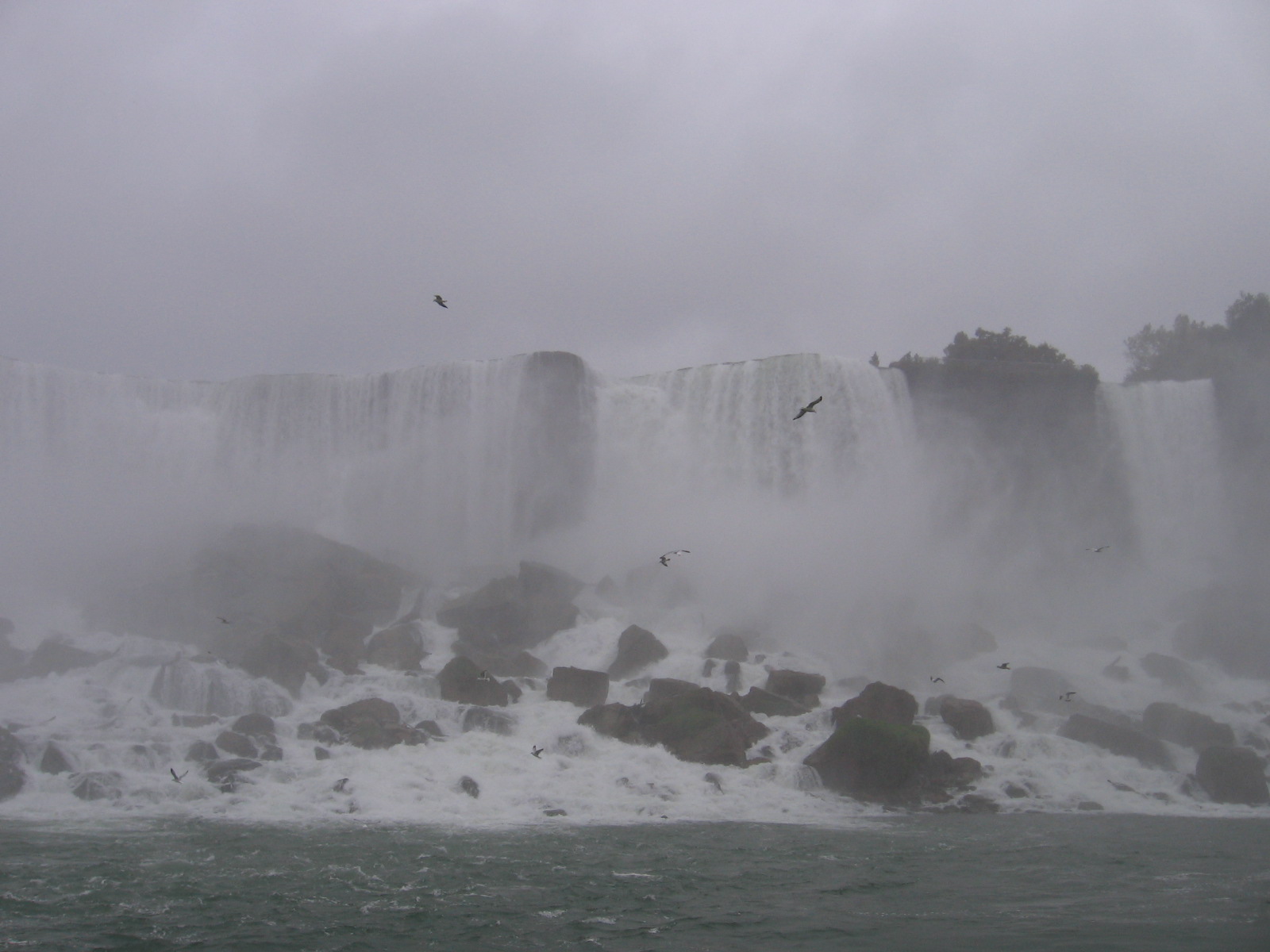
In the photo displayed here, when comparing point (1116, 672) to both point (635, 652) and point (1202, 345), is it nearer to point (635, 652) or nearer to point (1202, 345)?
point (635, 652)

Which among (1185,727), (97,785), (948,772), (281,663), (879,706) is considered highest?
(281,663)

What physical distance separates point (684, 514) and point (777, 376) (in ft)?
17.5

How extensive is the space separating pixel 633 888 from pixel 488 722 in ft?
30.9

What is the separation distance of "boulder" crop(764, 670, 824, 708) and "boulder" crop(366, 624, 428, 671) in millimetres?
8406

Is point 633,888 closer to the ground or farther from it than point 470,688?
closer to the ground

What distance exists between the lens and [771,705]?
2080 cm

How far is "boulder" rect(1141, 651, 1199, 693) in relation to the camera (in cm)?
2498

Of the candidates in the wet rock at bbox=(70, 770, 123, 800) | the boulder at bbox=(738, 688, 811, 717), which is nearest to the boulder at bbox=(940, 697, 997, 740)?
the boulder at bbox=(738, 688, 811, 717)

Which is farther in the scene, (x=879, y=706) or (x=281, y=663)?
(x=281, y=663)

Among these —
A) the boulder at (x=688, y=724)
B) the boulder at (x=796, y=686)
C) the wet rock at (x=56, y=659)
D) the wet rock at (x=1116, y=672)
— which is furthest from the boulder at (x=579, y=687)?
the wet rock at (x=1116, y=672)

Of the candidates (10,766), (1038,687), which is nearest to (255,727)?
(10,766)

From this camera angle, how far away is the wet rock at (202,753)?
57.2 feet

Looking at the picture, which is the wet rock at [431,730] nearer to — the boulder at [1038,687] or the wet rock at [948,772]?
the wet rock at [948,772]

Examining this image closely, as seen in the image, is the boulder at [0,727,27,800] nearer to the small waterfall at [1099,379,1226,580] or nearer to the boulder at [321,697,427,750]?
the boulder at [321,697,427,750]
